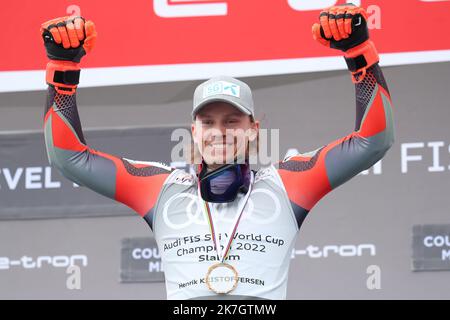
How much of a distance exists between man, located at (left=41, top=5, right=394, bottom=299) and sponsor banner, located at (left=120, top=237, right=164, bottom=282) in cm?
148

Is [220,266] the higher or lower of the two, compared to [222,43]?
lower

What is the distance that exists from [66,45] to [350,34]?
25.6 inches

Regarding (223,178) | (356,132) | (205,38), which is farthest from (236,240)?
(205,38)

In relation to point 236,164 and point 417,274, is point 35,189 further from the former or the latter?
point 236,164

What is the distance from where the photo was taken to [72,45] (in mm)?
2521

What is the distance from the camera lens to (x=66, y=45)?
2.52 metres

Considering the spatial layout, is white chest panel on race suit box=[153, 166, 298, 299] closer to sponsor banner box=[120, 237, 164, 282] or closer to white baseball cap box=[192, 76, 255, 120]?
white baseball cap box=[192, 76, 255, 120]

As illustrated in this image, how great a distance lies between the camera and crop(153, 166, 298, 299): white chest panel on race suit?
8.21ft

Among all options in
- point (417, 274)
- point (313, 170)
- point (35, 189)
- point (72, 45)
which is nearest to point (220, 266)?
point (313, 170)

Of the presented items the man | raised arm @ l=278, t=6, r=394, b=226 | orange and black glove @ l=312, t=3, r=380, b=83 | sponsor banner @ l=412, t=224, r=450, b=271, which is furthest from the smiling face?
sponsor banner @ l=412, t=224, r=450, b=271

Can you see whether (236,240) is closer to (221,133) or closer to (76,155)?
(221,133)

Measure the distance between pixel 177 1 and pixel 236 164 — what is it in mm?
1713

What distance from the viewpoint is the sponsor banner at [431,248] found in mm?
3906

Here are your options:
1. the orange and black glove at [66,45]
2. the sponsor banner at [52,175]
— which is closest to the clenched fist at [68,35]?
the orange and black glove at [66,45]
